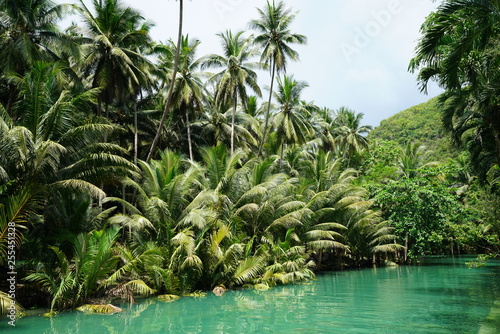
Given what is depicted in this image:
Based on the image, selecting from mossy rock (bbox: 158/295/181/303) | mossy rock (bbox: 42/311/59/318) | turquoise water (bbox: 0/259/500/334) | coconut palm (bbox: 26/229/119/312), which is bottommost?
turquoise water (bbox: 0/259/500/334)

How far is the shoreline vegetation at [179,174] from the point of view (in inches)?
437

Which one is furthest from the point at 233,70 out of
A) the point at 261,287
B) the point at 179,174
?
the point at 261,287

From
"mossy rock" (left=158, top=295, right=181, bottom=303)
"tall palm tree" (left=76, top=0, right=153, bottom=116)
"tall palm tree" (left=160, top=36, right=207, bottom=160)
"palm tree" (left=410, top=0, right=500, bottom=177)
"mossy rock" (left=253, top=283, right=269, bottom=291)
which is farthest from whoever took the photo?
"tall palm tree" (left=160, top=36, right=207, bottom=160)

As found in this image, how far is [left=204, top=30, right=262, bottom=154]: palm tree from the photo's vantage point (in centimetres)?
2494

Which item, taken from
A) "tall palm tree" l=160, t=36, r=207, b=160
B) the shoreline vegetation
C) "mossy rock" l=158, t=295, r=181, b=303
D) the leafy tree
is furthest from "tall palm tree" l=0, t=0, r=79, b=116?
→ the leafy tree

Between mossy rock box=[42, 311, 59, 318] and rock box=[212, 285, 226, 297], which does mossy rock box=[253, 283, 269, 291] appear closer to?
rock box=[212, 285, 226, 297]

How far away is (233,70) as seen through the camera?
2505cm

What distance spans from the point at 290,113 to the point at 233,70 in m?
5.93

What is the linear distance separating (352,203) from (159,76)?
15.2 m

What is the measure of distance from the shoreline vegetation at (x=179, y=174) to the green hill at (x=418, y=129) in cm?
1387

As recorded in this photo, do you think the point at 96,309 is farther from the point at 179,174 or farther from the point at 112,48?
the point at 112,48

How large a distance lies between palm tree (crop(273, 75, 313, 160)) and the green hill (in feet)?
68.1

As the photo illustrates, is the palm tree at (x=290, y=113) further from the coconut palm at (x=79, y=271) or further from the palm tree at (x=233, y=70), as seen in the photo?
the coconut palm at (x=79, y=271)

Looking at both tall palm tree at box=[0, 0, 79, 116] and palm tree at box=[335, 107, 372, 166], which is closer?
tall palm tree at box=[0, 0, 79, 116]
